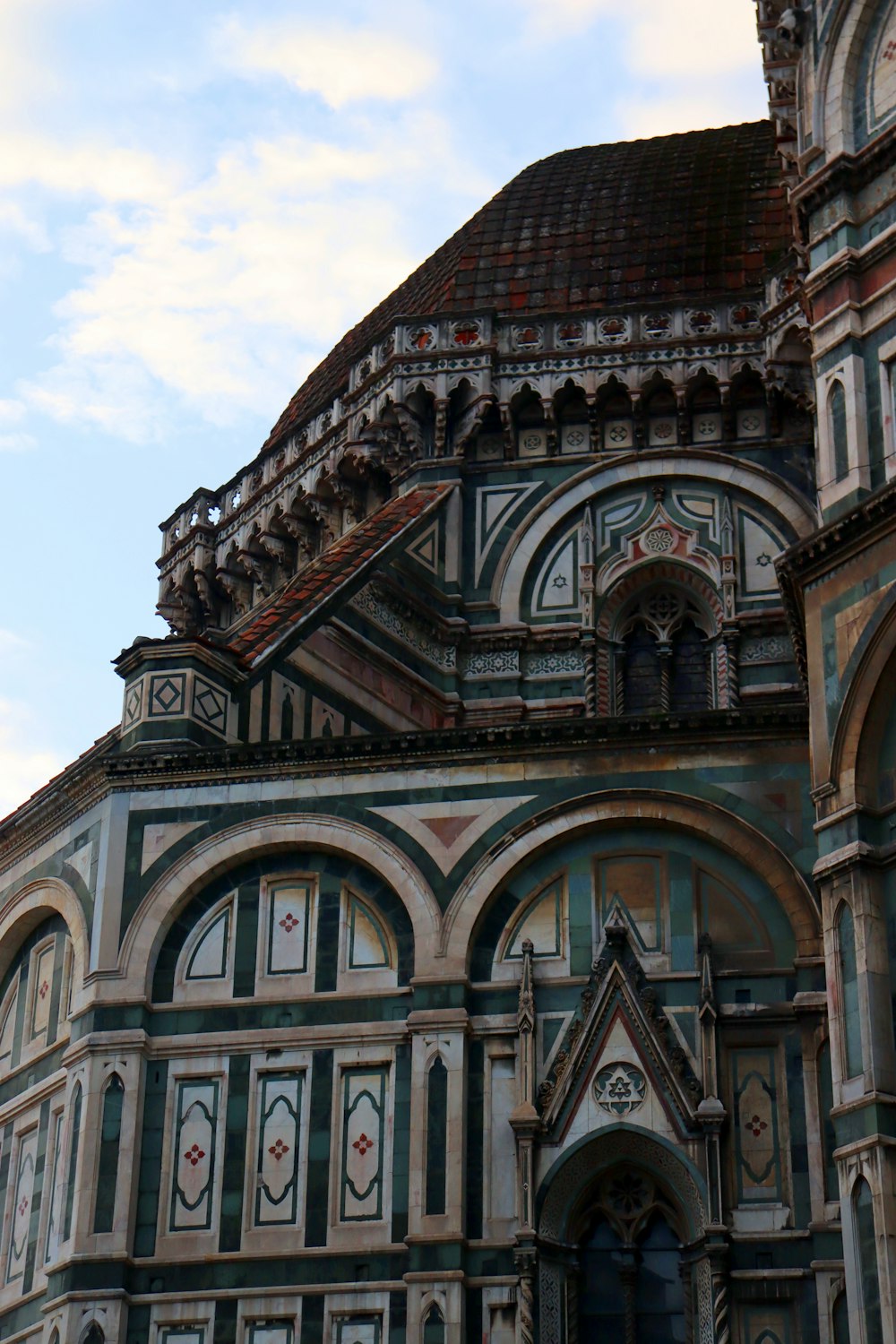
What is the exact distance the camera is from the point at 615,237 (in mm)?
41594

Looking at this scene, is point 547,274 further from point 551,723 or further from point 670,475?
point 551,723

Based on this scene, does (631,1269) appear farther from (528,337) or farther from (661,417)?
(528,337)

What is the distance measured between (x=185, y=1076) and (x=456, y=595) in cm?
990

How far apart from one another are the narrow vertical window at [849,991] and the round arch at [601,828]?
374 cm

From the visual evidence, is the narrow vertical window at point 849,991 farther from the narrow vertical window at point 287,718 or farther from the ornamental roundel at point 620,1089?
the narrow vertical window at point 287,718

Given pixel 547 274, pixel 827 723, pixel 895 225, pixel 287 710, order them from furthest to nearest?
1. pixel 547 274
2. pixel 287 710
3. pixel 895 225
4. pixel 827 723

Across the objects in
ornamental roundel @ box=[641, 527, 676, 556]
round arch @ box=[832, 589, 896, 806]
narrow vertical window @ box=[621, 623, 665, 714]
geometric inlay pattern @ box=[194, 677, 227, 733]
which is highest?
ornamental roundel @ box=[641, 527, 676, 556]

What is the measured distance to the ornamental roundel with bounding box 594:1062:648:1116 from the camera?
29156 mm

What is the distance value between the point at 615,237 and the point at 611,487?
16.2 feet

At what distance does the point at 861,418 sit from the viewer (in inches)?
1119

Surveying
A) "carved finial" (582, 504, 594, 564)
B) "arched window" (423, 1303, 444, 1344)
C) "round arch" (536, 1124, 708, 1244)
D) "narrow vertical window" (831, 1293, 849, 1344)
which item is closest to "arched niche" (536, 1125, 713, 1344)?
"round arch" (536, 1124, 708, 1244)

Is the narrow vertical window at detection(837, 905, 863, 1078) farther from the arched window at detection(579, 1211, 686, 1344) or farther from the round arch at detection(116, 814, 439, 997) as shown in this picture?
the round arch at detection(116, 814, 439, 997)

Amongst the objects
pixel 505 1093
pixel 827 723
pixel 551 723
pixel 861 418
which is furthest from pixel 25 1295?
pixel 861 418

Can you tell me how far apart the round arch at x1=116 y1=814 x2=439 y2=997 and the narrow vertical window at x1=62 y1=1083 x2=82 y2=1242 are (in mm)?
1440
